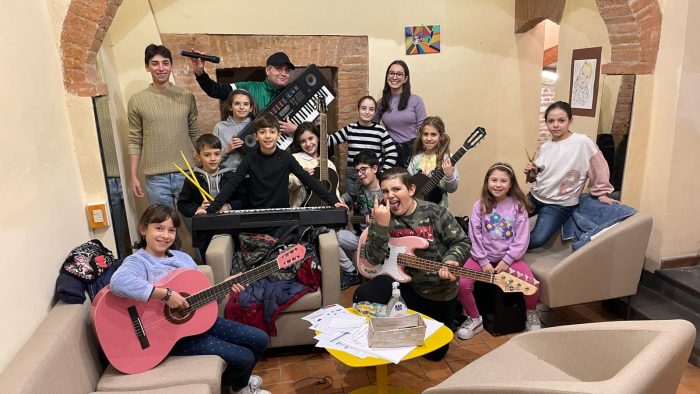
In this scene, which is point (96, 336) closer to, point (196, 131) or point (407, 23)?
point (196, 131)

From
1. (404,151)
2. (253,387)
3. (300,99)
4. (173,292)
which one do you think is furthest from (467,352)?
(300,99)

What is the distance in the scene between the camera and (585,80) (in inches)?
168

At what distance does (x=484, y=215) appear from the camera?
10.2 feet

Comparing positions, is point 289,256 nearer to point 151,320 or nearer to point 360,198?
point 151,320

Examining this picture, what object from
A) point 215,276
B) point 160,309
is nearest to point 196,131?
point 215,276

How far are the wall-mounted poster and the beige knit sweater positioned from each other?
2213mm

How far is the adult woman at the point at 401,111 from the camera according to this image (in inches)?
151

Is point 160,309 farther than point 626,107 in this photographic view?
No

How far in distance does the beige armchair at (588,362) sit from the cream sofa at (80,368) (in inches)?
38.9

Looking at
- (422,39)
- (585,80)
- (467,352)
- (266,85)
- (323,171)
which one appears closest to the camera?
(467,352)

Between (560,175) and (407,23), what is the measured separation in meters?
2.16

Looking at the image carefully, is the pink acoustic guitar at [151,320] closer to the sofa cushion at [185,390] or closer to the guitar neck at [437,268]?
the sofa cushion at [185,390]

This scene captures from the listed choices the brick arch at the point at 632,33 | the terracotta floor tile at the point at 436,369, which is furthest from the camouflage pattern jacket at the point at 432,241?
the brick arch at the point at 632,33

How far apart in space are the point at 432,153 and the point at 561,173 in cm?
88
